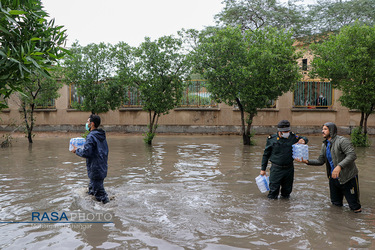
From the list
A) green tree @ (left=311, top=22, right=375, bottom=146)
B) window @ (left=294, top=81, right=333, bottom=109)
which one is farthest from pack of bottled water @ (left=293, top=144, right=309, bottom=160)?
window @ (left=294, top=81, right=333, bottom=109)

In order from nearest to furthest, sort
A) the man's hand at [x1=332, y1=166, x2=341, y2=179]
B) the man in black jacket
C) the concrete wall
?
the man's hand at [x1=332, y1=166, x2=341, y2=179], the man in black jacket, the concrete wall

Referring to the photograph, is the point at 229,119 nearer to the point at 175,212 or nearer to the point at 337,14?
the point at 337,14

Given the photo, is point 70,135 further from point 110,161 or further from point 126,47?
point 110,161

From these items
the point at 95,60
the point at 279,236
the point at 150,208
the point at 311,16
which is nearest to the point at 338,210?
the point at 279,236

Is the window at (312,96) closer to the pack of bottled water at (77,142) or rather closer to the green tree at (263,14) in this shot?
the green tree at (263,14)

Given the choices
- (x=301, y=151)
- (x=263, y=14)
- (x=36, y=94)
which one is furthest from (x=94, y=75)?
(x=263, y=14)

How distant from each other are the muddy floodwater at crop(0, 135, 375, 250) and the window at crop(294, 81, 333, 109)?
12.6 metres

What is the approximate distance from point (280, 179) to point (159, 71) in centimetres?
1094

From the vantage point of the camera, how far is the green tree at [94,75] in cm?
1870

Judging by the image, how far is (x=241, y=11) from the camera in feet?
104

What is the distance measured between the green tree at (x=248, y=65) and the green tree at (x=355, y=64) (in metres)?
1.92

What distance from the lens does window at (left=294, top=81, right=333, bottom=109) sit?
2339 cm

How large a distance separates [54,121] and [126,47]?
9593 mm

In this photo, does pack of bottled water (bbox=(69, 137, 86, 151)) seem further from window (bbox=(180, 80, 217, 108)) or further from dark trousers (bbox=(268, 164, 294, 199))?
window (bbox=(180, 80, 217, 108))
